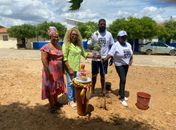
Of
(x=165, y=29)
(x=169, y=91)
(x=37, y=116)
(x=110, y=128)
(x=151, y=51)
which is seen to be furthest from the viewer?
(x=165, y=29)

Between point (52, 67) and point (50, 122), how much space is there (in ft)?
3.16

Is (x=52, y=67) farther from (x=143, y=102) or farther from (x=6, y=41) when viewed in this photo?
(x=6, y=41)

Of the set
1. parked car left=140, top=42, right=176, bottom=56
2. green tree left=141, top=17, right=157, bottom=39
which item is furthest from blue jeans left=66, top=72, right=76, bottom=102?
green tree left=141, top=17, right=157, bottom=39

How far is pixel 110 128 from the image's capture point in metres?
5.43

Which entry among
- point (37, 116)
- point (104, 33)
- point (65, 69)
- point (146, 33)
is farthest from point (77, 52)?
point (146, 33)

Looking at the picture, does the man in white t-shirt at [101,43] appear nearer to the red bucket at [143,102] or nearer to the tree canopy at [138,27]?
the red bucket at [143,102]

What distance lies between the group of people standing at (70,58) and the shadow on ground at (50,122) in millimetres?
311

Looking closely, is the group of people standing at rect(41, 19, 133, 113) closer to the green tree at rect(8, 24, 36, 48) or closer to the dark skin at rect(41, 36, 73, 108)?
the dark skin at rect(41, 36, 73, 108)

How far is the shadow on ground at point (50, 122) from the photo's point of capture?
5.40 m

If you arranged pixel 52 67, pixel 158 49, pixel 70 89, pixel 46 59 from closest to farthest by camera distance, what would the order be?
pixel 46 59
pixel 52 67
pixel 70 89
pixel 158 49

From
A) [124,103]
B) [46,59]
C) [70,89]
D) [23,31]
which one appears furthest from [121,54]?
[23,31]

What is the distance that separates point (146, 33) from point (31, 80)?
1106 inches

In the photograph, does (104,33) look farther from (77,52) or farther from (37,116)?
(37,116)

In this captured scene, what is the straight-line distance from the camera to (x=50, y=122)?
5.55m
